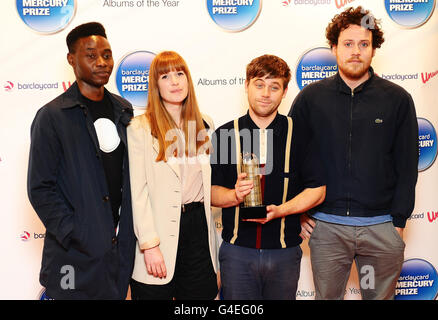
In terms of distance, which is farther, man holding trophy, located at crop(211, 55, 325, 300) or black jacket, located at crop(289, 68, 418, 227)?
black jacket, located at crop(289, 68, 418, 227)

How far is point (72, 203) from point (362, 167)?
1.45 meters

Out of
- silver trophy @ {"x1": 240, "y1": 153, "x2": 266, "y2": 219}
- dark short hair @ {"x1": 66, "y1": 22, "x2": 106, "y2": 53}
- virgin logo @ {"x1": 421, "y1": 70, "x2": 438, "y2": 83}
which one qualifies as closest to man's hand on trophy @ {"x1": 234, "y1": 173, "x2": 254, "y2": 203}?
silver trophy @ {"x1": 240, "y1": 153, "x2": 266, "y2": 219}

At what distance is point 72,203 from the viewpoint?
74.7 inches

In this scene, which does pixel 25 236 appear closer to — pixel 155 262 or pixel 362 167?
pixel 155 262

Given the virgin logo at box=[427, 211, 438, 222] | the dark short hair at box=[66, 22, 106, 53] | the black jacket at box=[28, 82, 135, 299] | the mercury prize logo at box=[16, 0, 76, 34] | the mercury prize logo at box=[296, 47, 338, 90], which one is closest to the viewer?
the black jacket at box=[28, 82, 135, 299]

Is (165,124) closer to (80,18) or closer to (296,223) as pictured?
(296,223)

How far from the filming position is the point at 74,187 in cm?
189

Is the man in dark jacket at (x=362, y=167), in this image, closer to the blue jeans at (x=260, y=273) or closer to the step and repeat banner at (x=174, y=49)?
the blue jeans at (x=260, y=273)

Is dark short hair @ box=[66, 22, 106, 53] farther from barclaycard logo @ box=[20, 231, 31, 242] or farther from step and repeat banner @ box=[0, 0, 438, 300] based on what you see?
barclaycard logo @ box=[20, 231, 31, 242]

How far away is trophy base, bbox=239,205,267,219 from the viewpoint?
195 centimetres

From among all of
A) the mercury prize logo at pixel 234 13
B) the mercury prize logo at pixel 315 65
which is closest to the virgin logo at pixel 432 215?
the mercury prize logo at pixel 315 65

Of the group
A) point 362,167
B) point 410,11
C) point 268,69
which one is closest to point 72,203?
point 268,69

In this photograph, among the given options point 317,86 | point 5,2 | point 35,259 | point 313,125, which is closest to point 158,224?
point 313,125

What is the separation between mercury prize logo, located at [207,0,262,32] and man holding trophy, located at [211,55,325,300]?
0.81m
